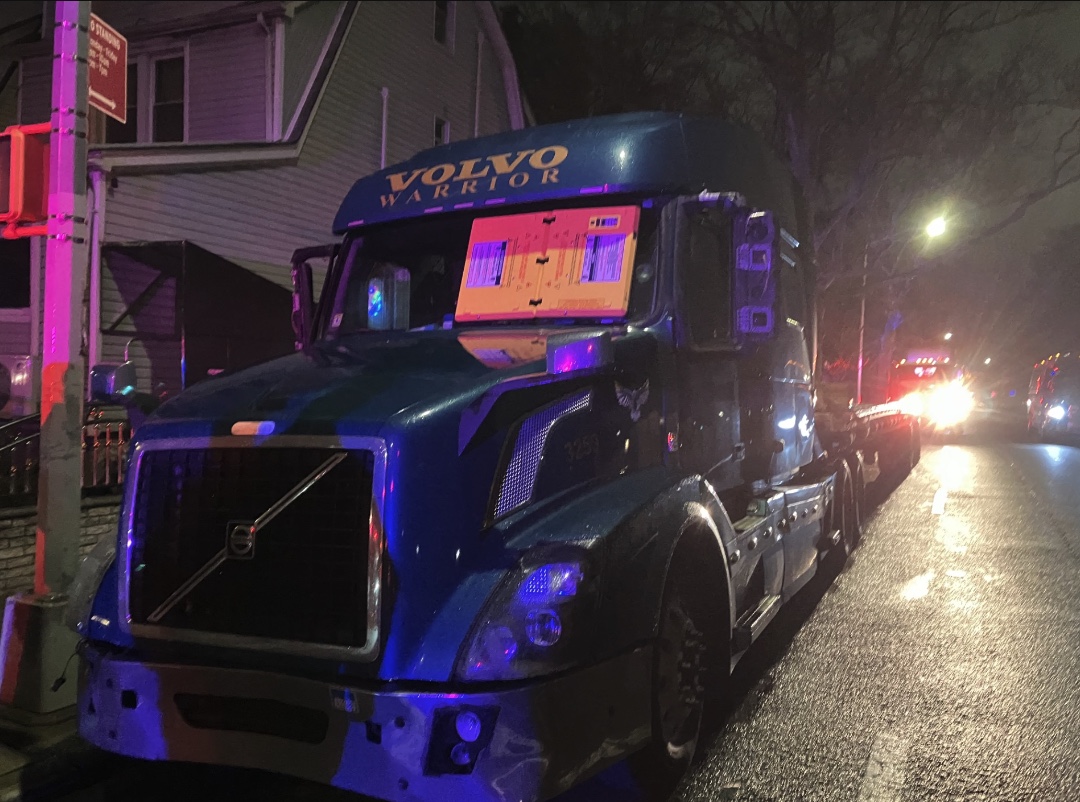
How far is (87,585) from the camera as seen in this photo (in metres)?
3.54

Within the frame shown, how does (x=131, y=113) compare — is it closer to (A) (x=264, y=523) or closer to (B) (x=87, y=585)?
(B) (x=87, y=585)

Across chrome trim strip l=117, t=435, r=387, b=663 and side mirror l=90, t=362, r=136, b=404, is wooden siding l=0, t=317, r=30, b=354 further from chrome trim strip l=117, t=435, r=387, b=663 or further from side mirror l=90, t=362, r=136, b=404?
chrome trim strip l=117, t=435, r=387, b=663

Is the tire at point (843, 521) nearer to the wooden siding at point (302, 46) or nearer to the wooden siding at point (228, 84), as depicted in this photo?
the wooden siding at point (302, 46)

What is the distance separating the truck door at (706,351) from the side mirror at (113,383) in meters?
2.56

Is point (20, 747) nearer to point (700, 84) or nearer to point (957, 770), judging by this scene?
point (957, 770)

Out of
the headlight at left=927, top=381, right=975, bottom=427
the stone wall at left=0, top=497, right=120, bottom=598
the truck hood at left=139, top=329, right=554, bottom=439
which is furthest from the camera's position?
the headlight at left=927, top=381, right=975, bottom=427

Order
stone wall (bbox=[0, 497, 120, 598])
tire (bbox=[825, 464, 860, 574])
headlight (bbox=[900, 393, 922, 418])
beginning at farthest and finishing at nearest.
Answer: headlight (bbox=[900, 393, 922, 418])
tire (bbox=[825, 464, 860, 574])
stone wall (bbox=[0, 497, 120, 598])

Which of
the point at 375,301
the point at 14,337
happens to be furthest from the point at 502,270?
the point at 14,337

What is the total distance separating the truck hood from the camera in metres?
3.08

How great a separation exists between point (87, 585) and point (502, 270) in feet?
7.74

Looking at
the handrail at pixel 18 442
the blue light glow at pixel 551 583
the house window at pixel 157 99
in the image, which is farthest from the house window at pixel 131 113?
the blue light glow at pixel 551 583

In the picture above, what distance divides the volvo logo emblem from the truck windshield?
1682mm

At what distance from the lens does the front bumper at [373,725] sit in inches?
108

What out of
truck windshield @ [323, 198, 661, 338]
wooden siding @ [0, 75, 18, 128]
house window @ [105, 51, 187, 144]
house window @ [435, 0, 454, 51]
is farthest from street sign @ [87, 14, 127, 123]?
house window @ [435, 0, 454, 51]
